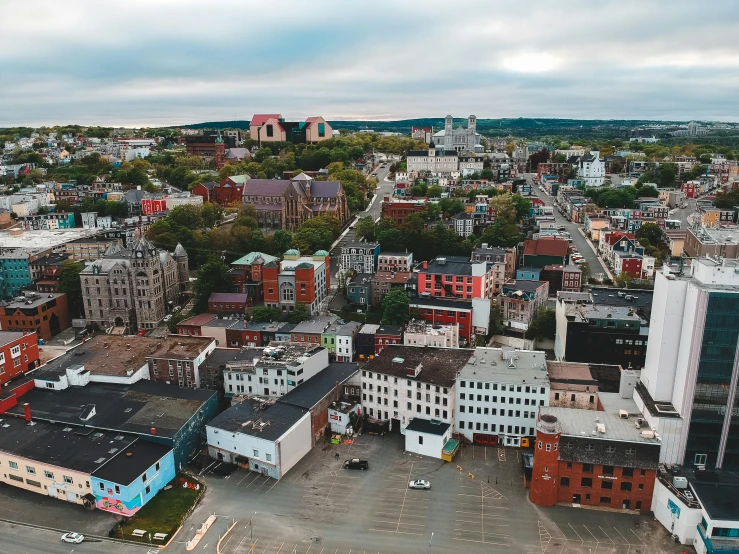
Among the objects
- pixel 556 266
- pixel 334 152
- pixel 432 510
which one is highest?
pixel 334 152

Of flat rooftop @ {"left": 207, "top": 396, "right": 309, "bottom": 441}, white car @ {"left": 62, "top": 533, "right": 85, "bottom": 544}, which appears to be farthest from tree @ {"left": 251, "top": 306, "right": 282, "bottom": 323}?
white car @ {"left": 62, "top": 533, "right": 85, "bottom": 544}

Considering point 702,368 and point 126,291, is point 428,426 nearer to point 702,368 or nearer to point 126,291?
point 702,368

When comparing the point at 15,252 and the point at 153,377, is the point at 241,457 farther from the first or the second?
the point at 15,252

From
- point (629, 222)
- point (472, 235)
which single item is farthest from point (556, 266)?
point (629, 222)

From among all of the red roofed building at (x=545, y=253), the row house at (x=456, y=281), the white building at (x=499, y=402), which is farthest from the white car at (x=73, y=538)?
the red roofed building at (x=545, y=253)

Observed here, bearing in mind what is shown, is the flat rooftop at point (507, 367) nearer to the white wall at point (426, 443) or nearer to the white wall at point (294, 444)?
the white wall at point (426, 443)

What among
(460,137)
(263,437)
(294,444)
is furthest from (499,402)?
(460,137)

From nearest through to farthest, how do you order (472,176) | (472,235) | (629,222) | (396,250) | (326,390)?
(326,390)
(396,250)
(472,235)
(629,222)
(472,176)

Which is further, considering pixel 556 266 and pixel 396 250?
pixel 396 250
